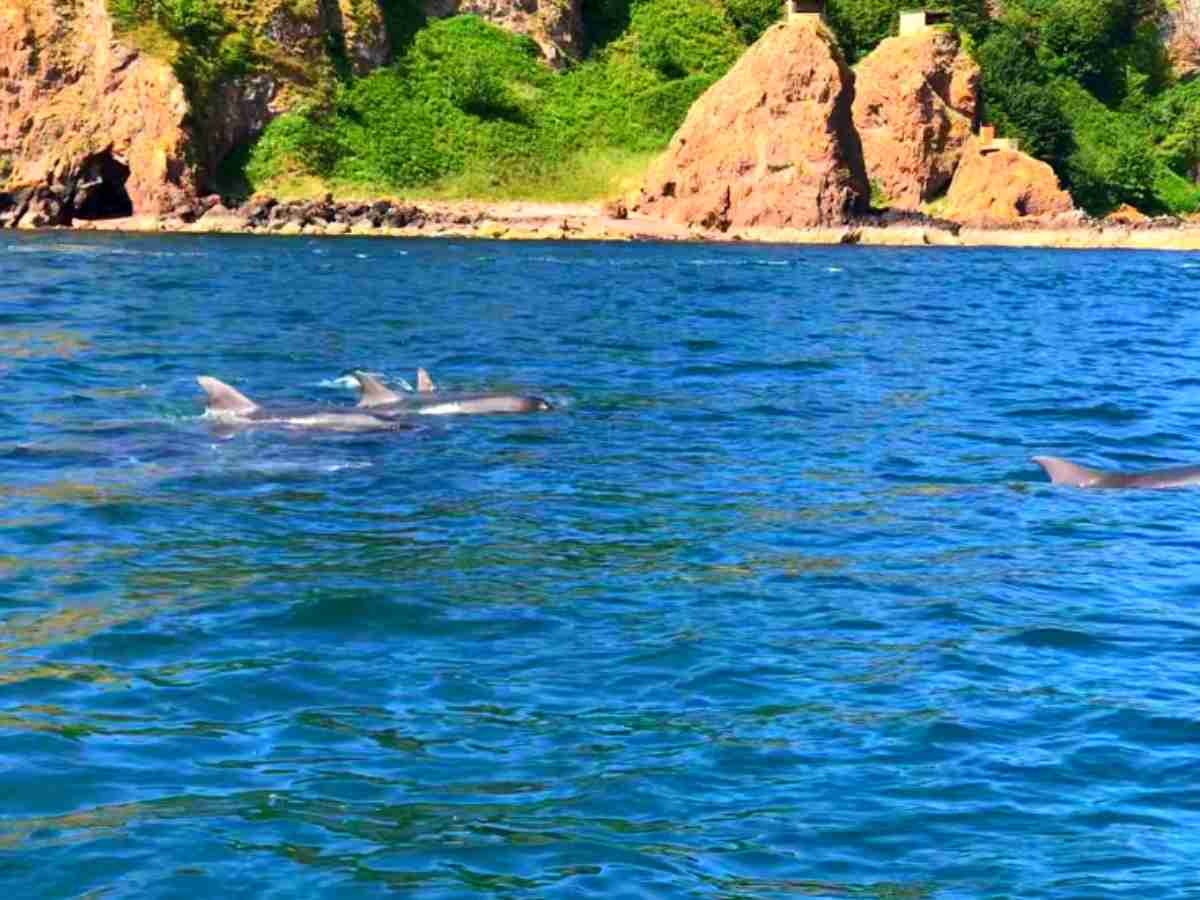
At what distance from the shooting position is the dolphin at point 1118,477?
16156 millimetres

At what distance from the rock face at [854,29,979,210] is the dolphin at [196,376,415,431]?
197ft

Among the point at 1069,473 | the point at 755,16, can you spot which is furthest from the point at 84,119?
the point at 1069,473

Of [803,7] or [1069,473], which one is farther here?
[803,7]

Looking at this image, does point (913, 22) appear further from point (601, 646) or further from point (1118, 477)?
point (601, 646)

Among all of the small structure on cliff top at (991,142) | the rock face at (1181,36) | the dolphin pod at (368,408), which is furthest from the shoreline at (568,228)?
the dolphin pod at (368,408)

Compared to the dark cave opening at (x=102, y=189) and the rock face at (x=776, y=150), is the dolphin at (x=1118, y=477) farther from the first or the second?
the dark cave opening at (x=102, y=189)

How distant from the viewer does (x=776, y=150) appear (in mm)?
70125

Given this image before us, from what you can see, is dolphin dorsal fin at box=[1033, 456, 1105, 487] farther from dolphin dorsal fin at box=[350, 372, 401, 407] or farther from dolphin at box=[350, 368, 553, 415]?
dolphin dorsal fin at box=[350, 372, 401, 407]

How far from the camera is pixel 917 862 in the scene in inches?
295

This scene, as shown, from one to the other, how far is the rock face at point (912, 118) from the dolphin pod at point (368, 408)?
2283 inches

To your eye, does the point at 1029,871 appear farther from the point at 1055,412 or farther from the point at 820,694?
the point at 1055,412

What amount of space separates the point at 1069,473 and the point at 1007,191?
200 feet

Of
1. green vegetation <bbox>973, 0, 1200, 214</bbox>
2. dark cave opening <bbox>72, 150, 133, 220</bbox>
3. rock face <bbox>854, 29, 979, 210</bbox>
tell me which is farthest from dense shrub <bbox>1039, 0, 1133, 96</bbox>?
dark cave opening <bbox>72, 150, 133, 220</bbox>

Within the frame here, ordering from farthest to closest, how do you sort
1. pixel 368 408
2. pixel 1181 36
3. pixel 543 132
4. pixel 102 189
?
pixel 1181 36, pixel 543 132, pixel 102 189, pixel 368 408
